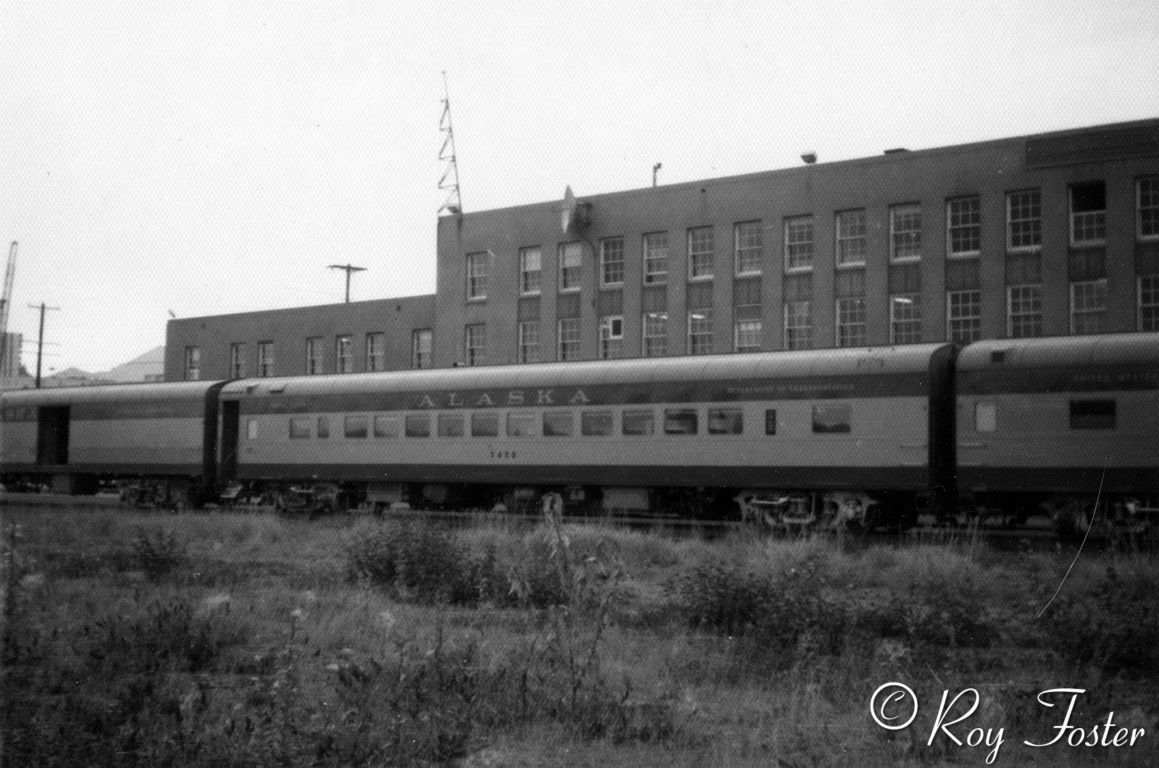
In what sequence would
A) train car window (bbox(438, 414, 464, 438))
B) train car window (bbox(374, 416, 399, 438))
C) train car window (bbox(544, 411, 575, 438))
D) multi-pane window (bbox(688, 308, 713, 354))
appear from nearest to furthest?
train car window (bbox(544, 411, 575, 438))
train car window (bbox(438, 414, 464, 438))
train car window (bbox(374, 416, 399, 438))
multi-pane window (bbox(688, 308, 713, 354))

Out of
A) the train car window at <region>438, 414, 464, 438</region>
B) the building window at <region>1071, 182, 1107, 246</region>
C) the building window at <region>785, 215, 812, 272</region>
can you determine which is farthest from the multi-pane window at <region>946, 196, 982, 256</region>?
the train car window at <region>438, 414, 464, 438</region>

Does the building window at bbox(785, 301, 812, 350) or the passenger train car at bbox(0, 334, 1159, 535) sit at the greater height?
the building window at bbox(785, 301, 812, 350)

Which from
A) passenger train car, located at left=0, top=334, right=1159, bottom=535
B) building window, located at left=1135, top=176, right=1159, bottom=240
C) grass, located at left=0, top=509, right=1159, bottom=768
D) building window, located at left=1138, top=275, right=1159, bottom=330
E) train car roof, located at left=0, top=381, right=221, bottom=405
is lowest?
grass, located at left=0, top=509, right=1159, bottom=768

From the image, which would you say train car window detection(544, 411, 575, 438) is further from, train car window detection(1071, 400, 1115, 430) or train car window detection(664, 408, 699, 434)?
train car window detection(1071, 400, 1115, 430)

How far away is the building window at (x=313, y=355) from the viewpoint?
56062mm

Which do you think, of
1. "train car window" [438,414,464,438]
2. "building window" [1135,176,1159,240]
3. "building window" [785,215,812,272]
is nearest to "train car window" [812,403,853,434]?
"train car window" [438,414,464,438]

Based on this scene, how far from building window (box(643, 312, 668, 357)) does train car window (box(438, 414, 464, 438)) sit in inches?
623

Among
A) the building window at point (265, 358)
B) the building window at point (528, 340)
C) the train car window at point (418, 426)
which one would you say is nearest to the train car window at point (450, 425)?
the train car window at point (418, 426)

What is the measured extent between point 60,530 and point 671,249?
26100 millimetres

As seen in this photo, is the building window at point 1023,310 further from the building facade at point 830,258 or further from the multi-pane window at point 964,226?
the multi-pane window at point 964,226

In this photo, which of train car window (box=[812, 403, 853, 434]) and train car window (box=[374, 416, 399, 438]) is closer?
train car window (box=[812, 403, 853, 434])

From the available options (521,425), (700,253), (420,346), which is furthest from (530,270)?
(521,425)

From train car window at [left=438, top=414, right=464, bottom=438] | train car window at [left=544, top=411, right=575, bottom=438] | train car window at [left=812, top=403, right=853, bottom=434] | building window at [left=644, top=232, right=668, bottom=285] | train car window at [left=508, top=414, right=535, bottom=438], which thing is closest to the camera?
train car window at [left=812, top=403, right=853, bottom=434]

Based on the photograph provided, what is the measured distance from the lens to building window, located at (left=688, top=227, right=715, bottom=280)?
138 feet
